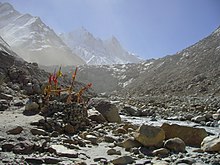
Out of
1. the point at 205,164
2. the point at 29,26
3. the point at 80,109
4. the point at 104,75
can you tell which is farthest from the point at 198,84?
the point at 29,26

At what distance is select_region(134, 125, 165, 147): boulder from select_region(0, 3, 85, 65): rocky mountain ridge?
112m

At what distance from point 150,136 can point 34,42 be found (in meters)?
129

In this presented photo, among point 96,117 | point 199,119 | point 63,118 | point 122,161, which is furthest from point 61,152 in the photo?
point 199,119

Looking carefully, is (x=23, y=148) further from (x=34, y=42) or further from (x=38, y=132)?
(x=34, y=42)

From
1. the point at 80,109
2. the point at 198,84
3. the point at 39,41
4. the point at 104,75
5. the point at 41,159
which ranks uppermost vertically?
the point at 39,41

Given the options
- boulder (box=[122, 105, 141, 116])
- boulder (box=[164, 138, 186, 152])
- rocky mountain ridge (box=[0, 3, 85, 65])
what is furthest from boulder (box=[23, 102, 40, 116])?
rocky mountain ridge (box=[0, 3, 85, 65])

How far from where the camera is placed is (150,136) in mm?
8648

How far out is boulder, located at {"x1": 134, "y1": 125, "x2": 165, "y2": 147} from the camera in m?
8.58

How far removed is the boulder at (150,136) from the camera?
8578 millimetres

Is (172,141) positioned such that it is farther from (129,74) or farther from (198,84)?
(129,74)

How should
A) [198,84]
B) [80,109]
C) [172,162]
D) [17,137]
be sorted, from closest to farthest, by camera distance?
[172,162] → [17,137] → [80,109] → [198,84]

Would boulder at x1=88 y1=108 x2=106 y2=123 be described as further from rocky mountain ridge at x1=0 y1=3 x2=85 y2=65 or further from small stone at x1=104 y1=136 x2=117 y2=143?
rocky mountain ridge at x1=0 y1=3 x2=85 y2=65

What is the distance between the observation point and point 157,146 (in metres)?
8.53

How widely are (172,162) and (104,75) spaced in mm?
72716
